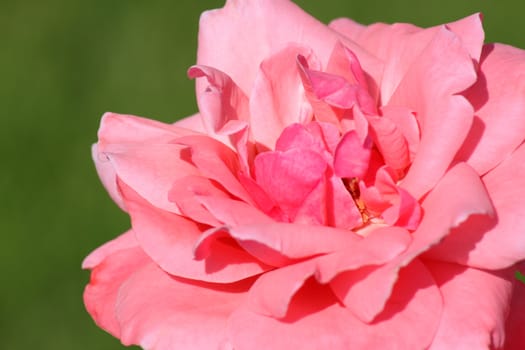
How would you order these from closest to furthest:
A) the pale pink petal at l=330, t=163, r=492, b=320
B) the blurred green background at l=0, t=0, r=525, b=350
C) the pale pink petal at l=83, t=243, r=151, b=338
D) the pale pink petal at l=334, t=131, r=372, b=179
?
the pale pink petal at l=330, t=163, r=492, b=320 < the pale pink petal at l=334, t=131, r=372, b=179 < the pale pink petal at l=83, t=243, r=151, b=338 < the blurred green background at l=0, t=0, r=525, b=350

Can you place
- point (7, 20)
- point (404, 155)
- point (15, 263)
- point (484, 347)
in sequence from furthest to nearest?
1. point (7, 20)
2. point (15, 263)
3. point (404, 155)
4. point (484, 347)

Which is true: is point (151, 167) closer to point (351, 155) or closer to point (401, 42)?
point (351, 155)

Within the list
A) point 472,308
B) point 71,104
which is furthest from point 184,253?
point 71,104

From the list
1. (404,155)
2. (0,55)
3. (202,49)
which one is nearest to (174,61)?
(0,55)

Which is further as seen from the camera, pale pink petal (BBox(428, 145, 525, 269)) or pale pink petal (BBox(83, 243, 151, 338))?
pale pink petal (BBox(83, 243, 151, 338))

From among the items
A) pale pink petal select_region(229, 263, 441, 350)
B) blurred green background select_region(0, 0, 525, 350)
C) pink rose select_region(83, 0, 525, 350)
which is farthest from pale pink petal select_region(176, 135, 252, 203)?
blurred green background select_region(0, 0, 525, 350)

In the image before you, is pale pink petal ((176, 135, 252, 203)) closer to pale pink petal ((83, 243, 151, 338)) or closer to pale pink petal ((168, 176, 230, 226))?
pale pink petal ((168, 176, 230, 226))

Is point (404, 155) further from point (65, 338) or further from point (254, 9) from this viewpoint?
point (65, 338)
